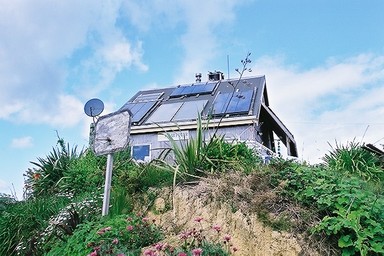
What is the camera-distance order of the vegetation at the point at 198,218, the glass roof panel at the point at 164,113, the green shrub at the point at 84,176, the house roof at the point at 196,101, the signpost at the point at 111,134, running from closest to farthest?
the vegetation at the point at 198,218 < the signpost at the point at 111,134 < the green shrub at the point at 84,176 < the house roof at the point at 196,101 < the glass roof panel at the point at 164,113

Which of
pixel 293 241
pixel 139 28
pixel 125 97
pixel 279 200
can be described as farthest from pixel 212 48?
pixel 125 97

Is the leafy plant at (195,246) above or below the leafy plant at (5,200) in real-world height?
below

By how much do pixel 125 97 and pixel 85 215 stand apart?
12.2 meters

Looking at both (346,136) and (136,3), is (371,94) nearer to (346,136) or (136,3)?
(346,136)

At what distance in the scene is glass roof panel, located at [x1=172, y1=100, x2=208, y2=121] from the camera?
13070 millimetres

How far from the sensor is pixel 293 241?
Result: 13.4 feet

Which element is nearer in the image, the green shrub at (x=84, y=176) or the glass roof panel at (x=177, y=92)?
the green shrub at (x=84, y=176)

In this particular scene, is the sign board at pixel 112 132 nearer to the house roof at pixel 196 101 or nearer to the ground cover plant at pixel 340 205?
the ground cover plant at pixel 340 205

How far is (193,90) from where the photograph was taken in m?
15.9

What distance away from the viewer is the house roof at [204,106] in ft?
42.9

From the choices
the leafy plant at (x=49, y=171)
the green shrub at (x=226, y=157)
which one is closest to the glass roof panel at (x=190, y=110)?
the leafy plant at (x=49, y=171)

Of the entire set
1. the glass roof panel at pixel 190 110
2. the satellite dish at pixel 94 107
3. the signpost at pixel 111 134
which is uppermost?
the glass roof panel at pixel 190 110

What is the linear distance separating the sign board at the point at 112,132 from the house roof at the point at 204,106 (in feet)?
22.2

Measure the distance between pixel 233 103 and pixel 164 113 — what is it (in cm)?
234
